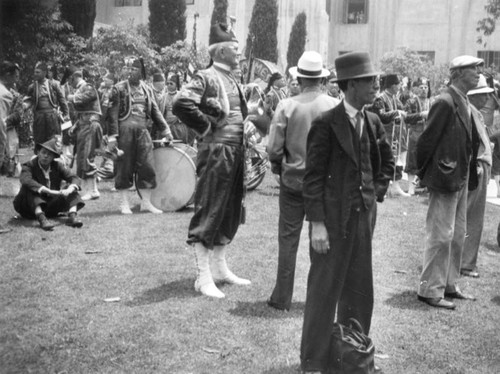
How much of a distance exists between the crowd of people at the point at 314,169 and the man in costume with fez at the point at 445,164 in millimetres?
10

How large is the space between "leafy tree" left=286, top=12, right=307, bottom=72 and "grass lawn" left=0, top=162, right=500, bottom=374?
32766 millimetres

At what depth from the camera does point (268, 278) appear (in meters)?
7.22

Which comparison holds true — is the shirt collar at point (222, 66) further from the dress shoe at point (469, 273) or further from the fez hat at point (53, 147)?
the fez hat at point (53, 147)

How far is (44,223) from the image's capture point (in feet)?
30.8

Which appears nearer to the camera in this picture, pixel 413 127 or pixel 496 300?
pixel 496 300

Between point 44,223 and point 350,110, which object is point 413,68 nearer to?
point 44,223

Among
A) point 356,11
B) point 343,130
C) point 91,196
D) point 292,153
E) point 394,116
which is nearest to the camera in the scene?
point 343,130

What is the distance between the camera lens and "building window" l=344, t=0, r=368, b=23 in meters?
44.9

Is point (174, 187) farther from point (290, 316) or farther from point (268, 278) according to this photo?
point (290, 316)

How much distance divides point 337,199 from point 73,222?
19.2 feet

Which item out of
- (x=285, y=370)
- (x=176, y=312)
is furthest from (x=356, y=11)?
(x=285, y=370)

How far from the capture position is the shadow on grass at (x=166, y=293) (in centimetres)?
633

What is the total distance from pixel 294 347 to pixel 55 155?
5.76m

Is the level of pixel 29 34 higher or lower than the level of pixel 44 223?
higher
